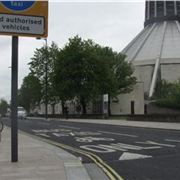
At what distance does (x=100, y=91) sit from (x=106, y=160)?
241 ft

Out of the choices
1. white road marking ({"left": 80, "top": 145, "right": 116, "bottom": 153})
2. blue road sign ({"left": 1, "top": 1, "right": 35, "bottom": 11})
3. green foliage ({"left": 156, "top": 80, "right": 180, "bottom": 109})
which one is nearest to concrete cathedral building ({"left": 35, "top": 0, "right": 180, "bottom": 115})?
green foliage ({"left": 156, "top": 80, "right": 180, "bottom": 109})

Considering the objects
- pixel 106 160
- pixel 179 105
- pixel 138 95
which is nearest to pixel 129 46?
pixel 138 95

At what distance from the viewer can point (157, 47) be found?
477ft

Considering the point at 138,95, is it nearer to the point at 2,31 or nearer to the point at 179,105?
the point at 179,105

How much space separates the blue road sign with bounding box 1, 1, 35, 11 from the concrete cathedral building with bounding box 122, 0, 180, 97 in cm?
10475

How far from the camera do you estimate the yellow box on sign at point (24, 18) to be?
14023 millimetres

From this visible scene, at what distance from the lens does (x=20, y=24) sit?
559 inches

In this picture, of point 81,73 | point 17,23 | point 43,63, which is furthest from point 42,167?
point 43,63

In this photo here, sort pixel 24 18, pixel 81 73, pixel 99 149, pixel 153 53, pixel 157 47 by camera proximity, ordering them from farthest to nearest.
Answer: pixel 157 47 < pixel 153 53 < pixel 81 73 < pixel 99 149 < pixel 24 18

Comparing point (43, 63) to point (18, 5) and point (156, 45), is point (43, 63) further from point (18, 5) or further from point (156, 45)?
point (18, 5)

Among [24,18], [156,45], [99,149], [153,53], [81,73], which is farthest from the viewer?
[156,45]

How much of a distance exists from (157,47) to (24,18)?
436 ft

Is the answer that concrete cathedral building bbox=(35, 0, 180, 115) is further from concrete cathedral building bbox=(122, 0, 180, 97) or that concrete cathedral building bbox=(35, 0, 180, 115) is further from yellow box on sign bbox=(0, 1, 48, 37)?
yellow box on sign bbox=(0, 1, 48, 37)

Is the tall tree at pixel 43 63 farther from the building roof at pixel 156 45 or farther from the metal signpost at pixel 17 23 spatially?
the metal signpost at pixel 17 23
